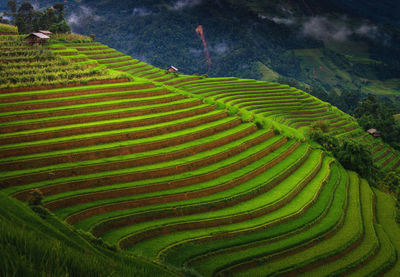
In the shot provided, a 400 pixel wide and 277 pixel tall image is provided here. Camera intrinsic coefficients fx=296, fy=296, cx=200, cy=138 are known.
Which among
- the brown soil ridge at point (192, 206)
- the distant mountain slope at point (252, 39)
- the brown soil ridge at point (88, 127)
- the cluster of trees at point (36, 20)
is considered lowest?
the distant mountain slope at point (252, 39)

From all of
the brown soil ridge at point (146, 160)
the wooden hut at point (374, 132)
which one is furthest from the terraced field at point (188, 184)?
the wooden hut at point (374, 132)

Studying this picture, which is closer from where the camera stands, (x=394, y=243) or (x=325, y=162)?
(x=394, y=243)

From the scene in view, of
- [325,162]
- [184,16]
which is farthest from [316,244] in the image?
[184,16]

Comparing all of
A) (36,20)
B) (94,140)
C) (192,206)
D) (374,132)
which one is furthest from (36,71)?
(374,132)

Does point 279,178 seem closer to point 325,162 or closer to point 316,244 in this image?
point 316,244

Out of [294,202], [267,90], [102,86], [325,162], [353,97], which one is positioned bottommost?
[353,97]

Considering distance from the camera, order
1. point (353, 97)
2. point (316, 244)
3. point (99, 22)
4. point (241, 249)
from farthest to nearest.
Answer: point (99, 22)
point (353, 97)
point (316, 244)
point (241, 249)

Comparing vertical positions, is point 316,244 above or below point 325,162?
above

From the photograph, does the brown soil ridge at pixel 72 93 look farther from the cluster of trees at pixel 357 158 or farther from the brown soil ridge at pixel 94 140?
the cluster of trees at pixel 357 158
